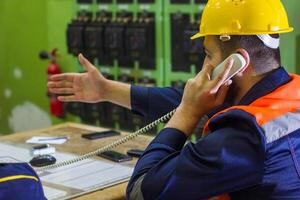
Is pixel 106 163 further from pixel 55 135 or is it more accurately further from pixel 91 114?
pixel 91 114

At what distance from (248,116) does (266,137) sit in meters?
0.07

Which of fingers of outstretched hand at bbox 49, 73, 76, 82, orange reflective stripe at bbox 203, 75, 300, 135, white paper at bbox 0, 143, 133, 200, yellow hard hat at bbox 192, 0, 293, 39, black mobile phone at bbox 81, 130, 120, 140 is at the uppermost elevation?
yellow hard hat at bbox 192, 0, 293, 39

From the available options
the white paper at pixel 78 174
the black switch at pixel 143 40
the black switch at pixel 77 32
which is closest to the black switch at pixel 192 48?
the black switch at pixel 143 40

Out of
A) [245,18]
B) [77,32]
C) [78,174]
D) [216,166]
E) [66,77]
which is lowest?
[78,174]

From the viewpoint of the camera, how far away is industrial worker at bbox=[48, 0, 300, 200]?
1.48 meters

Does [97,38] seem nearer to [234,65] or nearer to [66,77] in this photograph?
[66,77]

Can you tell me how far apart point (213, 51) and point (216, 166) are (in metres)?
0.41

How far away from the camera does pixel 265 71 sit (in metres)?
1.67

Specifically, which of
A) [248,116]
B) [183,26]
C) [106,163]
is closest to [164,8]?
[183,26]

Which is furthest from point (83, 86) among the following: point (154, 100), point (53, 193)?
point (53, 193)

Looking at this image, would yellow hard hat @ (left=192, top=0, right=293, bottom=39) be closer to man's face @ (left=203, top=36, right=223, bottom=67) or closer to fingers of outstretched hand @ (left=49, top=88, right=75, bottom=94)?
man's face @ (left=203, top=36, right=223, bottom=67)

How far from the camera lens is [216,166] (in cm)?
147

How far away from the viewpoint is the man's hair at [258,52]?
1.66 meters

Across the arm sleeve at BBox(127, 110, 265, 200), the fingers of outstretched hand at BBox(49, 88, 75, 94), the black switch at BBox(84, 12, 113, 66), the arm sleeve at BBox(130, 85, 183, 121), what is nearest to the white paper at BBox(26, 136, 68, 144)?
the fingers of outstretched hand at BBox(49, 88, 75, 94)
